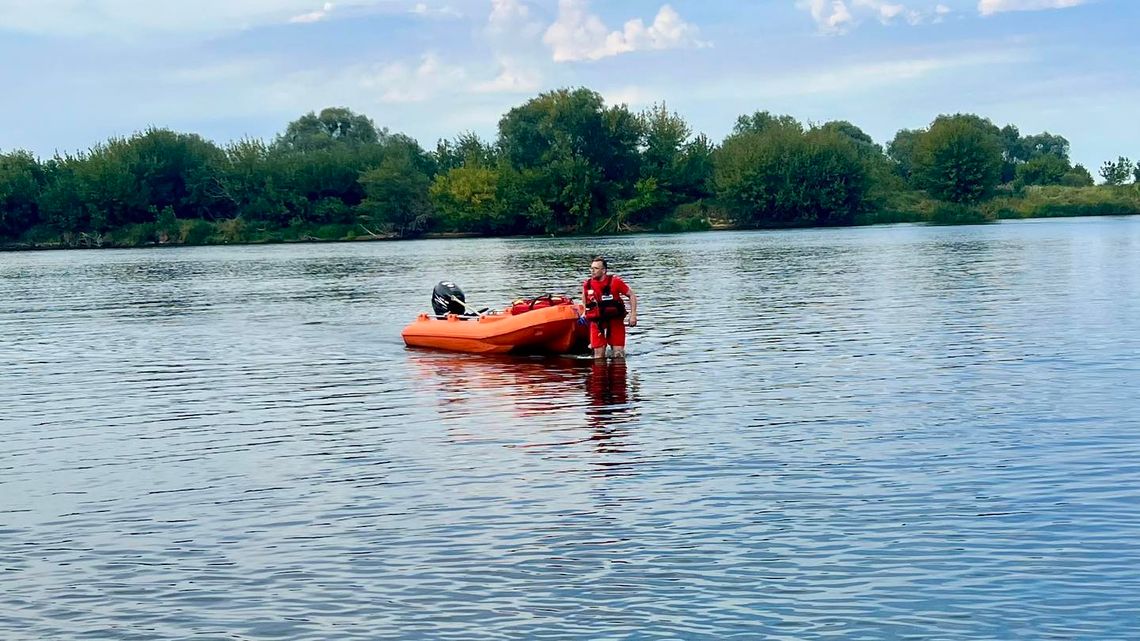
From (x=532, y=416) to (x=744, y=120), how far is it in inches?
6296

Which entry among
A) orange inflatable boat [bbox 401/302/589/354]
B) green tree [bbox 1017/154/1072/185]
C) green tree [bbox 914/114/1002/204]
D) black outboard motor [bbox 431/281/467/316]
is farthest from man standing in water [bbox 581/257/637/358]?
green tree [bbox 1017/154/1072/185]

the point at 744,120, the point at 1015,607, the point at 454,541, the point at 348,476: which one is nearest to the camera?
the point at 1015,607

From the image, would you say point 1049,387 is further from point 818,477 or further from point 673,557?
point 673,557

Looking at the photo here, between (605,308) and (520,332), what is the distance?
2.49 meters

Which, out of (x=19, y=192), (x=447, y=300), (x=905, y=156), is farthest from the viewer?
(x=905, y=156)

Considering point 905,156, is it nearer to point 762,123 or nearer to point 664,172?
point 762,123

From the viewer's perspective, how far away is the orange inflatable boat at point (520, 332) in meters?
26.5

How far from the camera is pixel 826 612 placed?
1009 cm

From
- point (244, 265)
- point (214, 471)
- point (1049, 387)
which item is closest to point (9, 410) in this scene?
point (214, 471)

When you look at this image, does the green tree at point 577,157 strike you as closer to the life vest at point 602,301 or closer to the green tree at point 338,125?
the green tree at point 338,125

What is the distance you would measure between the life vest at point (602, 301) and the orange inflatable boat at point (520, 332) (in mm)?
1355

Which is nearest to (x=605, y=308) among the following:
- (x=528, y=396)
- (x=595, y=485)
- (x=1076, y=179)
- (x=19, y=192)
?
(x=528, y=396)

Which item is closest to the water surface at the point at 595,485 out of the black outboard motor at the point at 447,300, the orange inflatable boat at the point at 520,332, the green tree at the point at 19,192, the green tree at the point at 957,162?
the orange inflatable boat at the point at 520,332

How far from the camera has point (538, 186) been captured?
412 feet
